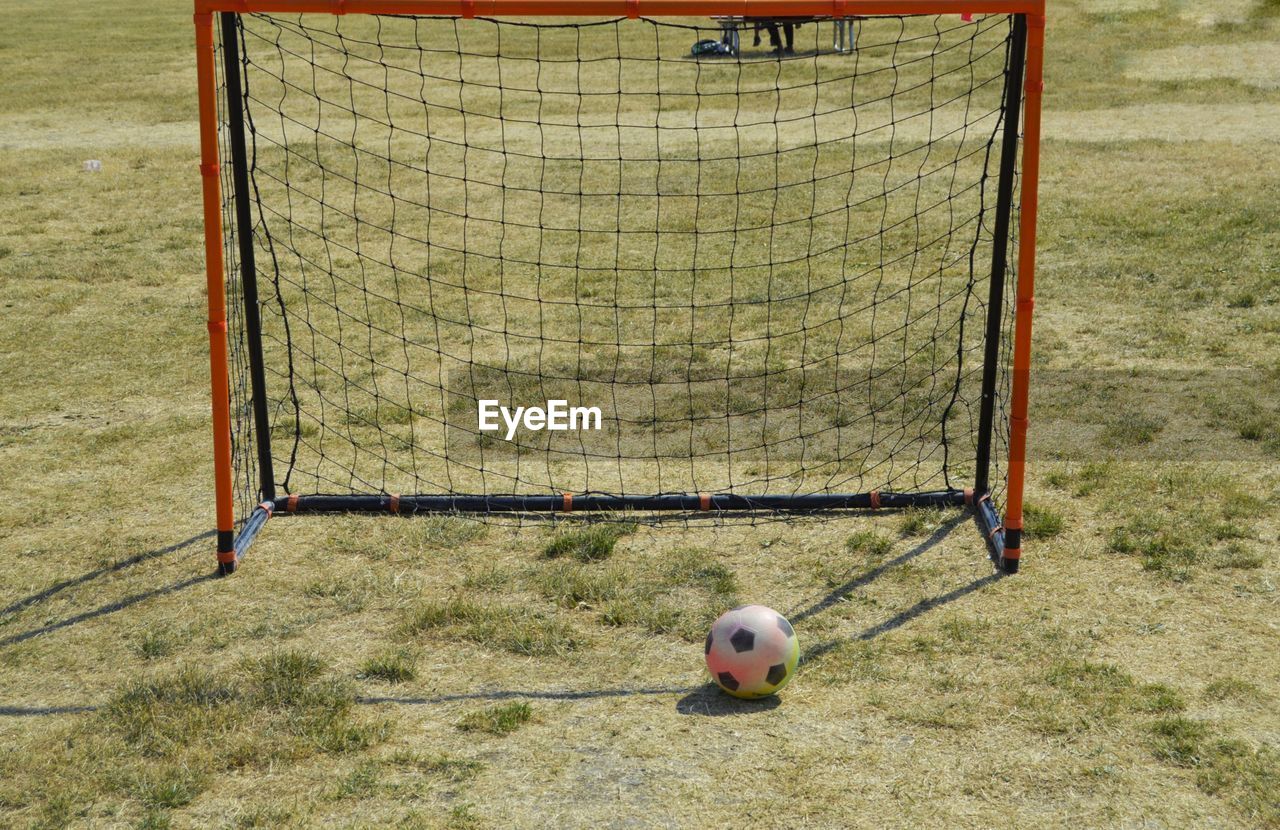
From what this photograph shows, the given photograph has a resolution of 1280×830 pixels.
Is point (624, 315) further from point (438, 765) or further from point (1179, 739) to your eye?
A: point (1179, 739)

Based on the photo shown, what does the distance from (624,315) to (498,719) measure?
5.04m

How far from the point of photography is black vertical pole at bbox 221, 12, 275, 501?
5.94m

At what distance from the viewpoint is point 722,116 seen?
17281 mm

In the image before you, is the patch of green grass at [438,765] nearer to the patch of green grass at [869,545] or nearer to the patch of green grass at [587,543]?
the patch of green grass at [587,543]

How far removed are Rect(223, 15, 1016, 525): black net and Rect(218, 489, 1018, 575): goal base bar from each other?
17 cm

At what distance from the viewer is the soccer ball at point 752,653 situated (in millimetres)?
4809

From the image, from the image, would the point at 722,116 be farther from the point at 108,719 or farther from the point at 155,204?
the point at 108,719

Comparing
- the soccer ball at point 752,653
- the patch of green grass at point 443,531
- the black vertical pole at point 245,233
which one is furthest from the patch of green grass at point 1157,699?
the black vertical pole at point 245,233

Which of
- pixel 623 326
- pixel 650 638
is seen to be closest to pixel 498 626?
pixel 650 638

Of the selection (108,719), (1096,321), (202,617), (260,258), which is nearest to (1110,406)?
(1096,321)

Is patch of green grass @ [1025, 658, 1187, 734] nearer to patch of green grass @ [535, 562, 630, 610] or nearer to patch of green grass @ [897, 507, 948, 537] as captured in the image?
patch of green grass @ [897, 507, 948, 537]

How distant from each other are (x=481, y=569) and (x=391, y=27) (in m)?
22.7

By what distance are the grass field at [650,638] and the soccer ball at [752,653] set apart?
0.32ft

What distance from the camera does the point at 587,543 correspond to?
620cm
